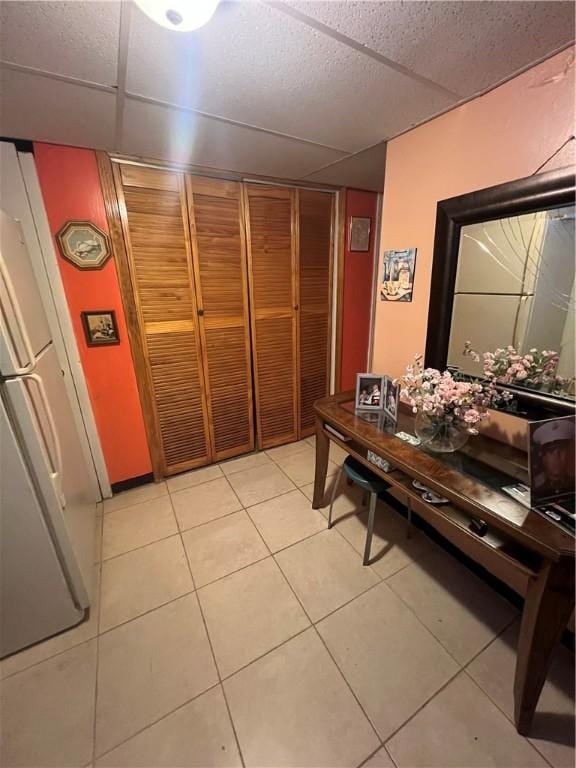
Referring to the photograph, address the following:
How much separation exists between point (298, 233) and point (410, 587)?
8.00 ft

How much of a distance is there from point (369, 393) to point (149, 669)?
1588mm

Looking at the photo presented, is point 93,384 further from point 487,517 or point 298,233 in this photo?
point 487,517

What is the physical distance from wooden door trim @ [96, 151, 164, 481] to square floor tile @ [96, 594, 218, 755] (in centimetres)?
111

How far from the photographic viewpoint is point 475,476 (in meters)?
1.12

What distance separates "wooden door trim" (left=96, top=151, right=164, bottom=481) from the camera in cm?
176

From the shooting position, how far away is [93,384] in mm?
1993

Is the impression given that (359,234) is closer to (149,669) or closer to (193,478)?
(193,478)

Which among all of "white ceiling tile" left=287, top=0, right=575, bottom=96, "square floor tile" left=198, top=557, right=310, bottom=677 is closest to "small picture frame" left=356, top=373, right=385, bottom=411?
"square floor tile" left=198, top=557, right=310, bottom=677

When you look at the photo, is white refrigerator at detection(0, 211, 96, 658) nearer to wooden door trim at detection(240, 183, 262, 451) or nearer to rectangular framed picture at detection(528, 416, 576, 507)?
wooden door trim at detection(240, 183, 262, 451)

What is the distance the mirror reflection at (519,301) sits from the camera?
1.09 meters

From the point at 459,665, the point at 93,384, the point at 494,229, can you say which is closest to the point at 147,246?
the point at 93,384

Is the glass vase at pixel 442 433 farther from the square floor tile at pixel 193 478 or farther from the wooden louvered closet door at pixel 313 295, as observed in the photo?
the square floor tile at pixel 193 478

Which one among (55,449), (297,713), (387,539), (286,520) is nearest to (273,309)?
(286,520)

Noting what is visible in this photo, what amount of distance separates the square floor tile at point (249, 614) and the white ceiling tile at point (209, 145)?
2.23m
